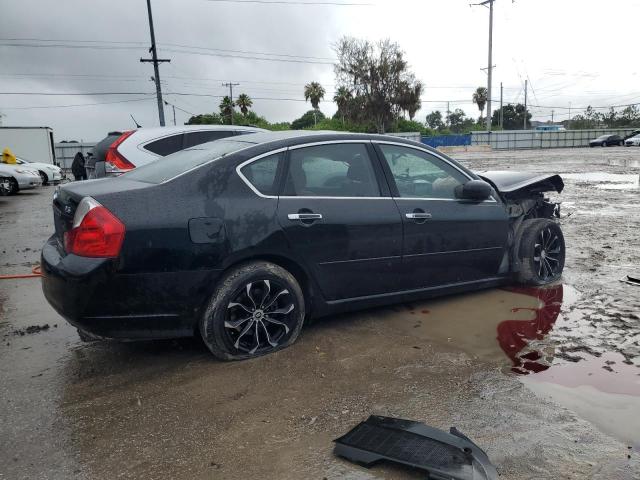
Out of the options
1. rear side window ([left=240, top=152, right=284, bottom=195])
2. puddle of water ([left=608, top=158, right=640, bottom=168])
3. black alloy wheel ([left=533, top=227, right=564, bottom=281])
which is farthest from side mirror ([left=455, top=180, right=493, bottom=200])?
puddle of water ([left=608, top=158, right=640, bottom=168])

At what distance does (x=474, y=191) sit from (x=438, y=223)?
469 millimetres

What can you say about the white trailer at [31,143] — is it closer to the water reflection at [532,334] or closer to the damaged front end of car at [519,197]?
the damaged front end of car at [519,197]

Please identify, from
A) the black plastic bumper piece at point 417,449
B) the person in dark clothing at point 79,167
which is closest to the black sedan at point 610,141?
the person in dark clothing at point 79,167

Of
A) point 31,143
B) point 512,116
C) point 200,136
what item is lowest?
point 200,136

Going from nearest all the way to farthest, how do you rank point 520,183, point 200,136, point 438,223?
point 438,223 → point 520,183 → point 200,136

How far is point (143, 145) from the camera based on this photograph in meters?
7.55

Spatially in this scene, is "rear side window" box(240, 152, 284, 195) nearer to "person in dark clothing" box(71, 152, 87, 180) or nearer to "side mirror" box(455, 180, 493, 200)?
"side mirror" box(455, 180, 493, 200)

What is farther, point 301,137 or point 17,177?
point 17,177

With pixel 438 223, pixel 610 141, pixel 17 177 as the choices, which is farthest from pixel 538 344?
pixel 610 141

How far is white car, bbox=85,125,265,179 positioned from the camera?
289 inches

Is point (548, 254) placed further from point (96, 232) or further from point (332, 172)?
point (96, 232)

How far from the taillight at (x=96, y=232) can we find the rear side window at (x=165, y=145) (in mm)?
4472

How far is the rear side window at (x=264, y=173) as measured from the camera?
12.1 ft

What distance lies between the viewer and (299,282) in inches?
153
